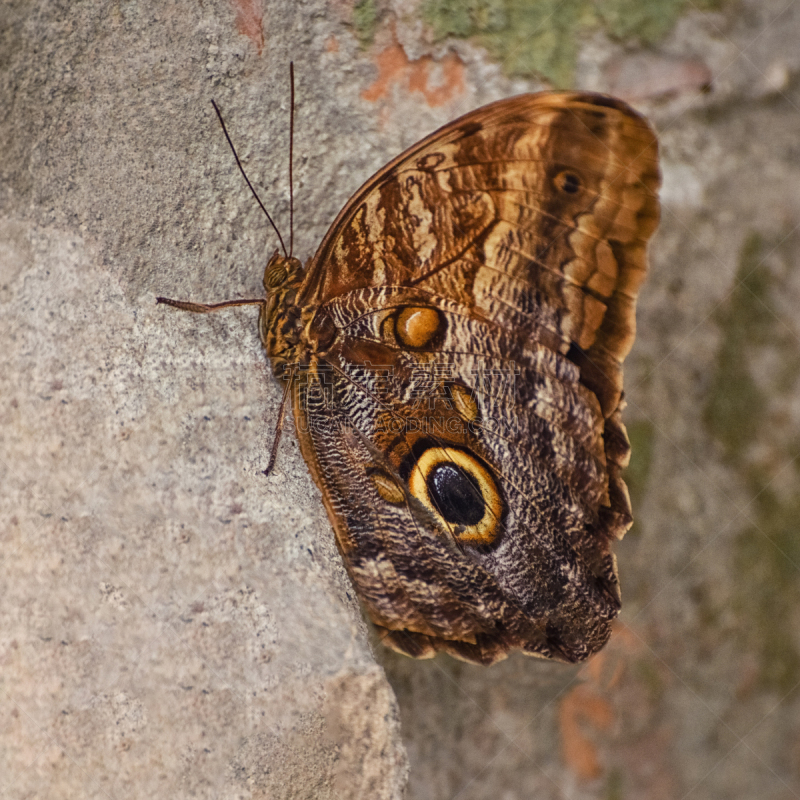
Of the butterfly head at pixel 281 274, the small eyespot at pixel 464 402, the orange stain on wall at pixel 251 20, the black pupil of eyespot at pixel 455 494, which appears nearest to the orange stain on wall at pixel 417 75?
the orange stain on wall at pixel 251 20

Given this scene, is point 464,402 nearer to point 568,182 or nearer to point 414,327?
point 414,327

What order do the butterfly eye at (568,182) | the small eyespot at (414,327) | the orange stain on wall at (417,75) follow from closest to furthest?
the butterfly eye at (568,182) → the small eyespot at (414,327) → the orange stain on wall at (417,75)

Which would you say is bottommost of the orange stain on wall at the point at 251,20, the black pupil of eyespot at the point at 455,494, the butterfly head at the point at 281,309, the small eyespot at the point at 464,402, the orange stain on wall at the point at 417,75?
the black pupil of eyespot at the point at 455,494

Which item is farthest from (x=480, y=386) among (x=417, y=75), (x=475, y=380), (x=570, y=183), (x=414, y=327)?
(x=417, y=75)

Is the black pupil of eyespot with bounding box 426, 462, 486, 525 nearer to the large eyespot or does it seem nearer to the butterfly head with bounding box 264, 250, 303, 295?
the large eyespot

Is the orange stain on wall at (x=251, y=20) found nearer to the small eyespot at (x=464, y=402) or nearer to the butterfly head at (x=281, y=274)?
the butterfly head at (x=281, y=274)

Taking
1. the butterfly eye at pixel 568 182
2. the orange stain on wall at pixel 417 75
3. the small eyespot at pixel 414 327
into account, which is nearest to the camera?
the butterfly eye at pixel 568 182

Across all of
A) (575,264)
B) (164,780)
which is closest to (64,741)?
(164,780)

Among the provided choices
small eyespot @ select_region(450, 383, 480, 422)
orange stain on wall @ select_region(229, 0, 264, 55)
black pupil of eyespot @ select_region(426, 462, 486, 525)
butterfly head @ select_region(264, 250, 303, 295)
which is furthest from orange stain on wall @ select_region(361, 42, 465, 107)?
black pupil of eyespot @ select_region(426, 462, 486, 525)
